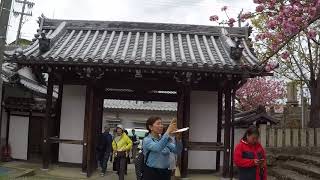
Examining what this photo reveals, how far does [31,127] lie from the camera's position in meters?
18.8

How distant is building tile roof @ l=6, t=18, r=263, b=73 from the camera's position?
13.8 m

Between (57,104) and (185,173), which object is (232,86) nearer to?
(185,173)

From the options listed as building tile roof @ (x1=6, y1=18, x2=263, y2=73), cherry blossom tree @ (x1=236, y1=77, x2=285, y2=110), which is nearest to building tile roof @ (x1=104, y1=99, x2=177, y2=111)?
cherry blossom tree @ (x1=236, y1=77, x2=285, y2=110)

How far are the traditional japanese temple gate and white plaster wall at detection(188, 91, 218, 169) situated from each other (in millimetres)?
32

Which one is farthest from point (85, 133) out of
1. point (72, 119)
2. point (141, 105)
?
point (141, 105)

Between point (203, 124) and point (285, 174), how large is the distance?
134 inches

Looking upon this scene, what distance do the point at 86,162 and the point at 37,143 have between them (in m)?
5.79

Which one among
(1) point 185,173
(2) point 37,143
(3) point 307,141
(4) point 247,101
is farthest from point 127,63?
(4) point 247,101

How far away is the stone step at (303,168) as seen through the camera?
12.0 metres

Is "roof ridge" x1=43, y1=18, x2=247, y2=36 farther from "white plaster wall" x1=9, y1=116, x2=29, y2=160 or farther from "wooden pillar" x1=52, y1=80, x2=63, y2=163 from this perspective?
"white plaster wall" x1=9, y1=116, x2=29, y2=160

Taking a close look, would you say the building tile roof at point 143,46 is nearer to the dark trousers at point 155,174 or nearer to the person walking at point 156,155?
the person walking at point 156,155

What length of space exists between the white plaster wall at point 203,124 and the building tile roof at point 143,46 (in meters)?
1.44

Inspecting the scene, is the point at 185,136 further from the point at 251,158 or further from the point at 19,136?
the point at 19,136

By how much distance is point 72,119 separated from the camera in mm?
15797
